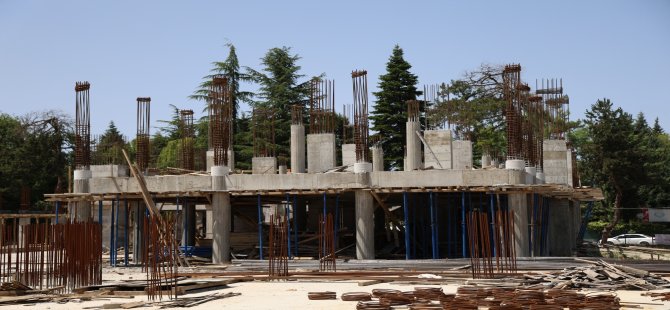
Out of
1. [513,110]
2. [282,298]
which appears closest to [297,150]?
[513,110]

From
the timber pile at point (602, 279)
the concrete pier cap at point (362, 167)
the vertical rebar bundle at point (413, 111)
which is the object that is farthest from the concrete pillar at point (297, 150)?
the timber pile at point (602, 279)

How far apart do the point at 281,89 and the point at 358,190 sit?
27146 millimetres

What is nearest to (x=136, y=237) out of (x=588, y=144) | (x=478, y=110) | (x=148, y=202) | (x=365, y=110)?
(x=148, y=202)

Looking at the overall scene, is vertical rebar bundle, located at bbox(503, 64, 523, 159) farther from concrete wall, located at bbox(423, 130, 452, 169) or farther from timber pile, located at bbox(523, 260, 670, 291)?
timber pile, located at bbox(523, 260, 670, 291)

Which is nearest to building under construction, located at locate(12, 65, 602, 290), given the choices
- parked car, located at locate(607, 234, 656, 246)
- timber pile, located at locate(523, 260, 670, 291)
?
timber pile, located at locate(523, 260, 670, 291)

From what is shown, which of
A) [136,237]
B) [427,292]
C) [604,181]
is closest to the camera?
[427,292]

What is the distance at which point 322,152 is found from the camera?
3566cm

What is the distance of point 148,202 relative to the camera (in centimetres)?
3097

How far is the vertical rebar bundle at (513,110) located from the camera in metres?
31.2

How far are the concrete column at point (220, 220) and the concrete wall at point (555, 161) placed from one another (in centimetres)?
1352

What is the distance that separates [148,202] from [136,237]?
7.28 m

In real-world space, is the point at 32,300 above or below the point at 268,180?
below

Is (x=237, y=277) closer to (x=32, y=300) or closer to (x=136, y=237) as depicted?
(x=32, y=300)

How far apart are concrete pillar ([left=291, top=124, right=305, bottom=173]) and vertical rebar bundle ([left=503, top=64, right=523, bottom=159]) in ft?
28.0
